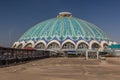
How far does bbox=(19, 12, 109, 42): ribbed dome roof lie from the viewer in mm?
133875

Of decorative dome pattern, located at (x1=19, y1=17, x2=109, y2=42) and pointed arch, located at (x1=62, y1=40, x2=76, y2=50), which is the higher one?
decorative dome pattern, located at (x1=19, y1=17, x2=109, y2=42)

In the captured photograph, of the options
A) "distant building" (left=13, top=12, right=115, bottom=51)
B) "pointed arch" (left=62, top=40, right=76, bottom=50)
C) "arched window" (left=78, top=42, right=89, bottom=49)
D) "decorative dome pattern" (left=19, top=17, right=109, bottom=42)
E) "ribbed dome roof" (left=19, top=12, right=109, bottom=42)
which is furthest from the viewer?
"ribbed dome roof" (left=19, top=12, right=109, bottom=42)

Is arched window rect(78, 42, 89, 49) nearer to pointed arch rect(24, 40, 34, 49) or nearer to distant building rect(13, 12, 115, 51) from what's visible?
distant building rect(13, 12, 115, 51)

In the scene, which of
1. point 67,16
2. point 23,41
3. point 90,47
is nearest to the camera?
point 90,47

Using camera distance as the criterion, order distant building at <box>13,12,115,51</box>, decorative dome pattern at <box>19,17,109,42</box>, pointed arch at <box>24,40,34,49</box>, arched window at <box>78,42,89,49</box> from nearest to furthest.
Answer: arched window at <box>78,42,89,49</box> < distant building at <box>13,12,115,51</box> < decorative dome pattern at <box>19,17,109,42</box> < pointed arch at <box>24,40,34,49</box>

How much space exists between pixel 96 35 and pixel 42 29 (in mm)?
28576

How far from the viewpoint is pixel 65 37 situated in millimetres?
133625

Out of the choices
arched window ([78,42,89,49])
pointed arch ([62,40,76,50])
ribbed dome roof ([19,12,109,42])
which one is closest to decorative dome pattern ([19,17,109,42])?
ribbed dome roof ([19,12,109,42])

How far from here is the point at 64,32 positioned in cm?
13588

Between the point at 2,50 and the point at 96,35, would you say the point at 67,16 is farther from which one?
the point at 2,50

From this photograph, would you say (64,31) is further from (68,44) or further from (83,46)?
(83,46)

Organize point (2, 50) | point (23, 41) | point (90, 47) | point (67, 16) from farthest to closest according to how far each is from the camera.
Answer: point (67, 16) → point (23, 41) → point (90, 47) → point (2, 50)

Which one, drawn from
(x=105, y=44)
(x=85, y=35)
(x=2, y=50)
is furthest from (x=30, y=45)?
(x=2, y=50)

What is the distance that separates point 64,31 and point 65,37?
419cm
